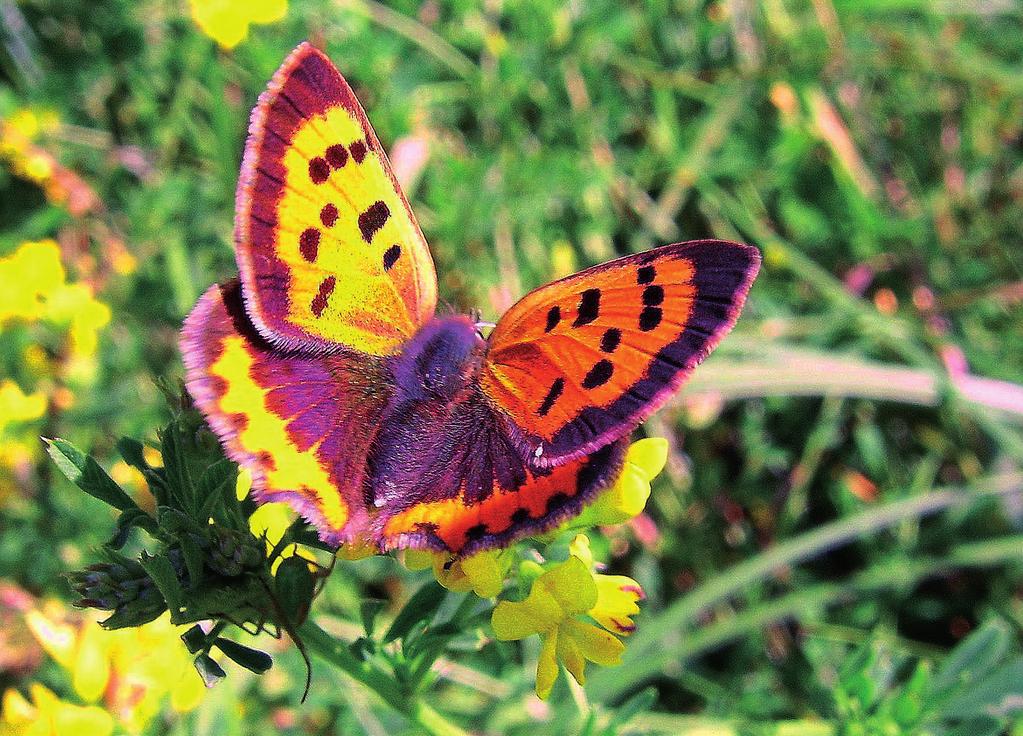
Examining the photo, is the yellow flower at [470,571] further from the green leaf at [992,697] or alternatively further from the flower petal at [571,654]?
the green leaf at [992,697]

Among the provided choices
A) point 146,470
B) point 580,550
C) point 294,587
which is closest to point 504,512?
point 580,550

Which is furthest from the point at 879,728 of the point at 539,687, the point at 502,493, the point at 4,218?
the point at 4,218

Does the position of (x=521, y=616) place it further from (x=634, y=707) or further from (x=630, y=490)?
(x=634, y=707)

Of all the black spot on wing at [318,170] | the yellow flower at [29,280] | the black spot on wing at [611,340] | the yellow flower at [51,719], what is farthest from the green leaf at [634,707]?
the yellow flower at [29,280]

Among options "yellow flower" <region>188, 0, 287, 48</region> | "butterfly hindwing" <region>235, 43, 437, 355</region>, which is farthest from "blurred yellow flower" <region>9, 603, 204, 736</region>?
"yellow flower" <region>188, 0, 287, 48</region>

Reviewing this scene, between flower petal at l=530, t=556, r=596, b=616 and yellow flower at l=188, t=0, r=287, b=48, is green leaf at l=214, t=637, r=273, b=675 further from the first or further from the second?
yellow flower at l=188, t=0, r=287, b=48

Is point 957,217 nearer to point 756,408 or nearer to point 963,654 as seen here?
point 756,408

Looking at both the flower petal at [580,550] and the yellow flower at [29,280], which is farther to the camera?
the yellow flower at [29,280]
